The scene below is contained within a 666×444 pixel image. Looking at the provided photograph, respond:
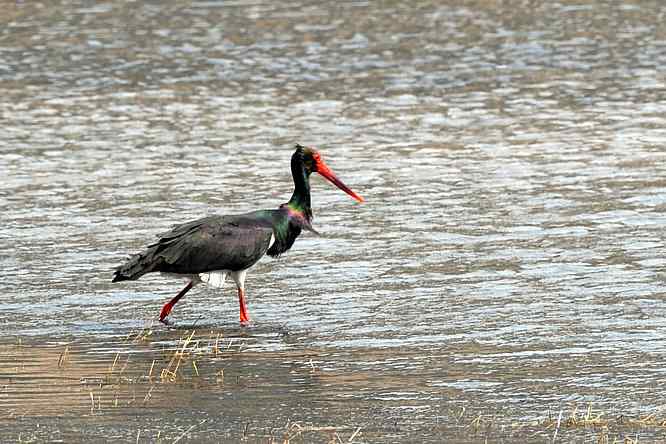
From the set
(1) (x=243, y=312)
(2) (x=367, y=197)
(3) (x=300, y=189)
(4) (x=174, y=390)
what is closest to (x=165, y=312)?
(1) (x=243, y=312)

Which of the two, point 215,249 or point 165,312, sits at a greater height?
point 215,249

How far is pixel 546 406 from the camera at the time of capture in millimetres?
7363

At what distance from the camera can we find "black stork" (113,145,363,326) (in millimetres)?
9664

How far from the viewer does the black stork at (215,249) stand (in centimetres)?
966

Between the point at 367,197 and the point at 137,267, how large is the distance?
416 centimetres

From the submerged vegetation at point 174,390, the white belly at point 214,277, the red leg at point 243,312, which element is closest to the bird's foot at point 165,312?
the submerged vegetation at point 174,390

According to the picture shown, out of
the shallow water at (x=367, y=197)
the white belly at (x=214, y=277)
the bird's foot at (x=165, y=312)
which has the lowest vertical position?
the shallow water at (x=367, y=197)

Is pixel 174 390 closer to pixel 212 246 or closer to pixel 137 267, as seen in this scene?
pixel 137 267

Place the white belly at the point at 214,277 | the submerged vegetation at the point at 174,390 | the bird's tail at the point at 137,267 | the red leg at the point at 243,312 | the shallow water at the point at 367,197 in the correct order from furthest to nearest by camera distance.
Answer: the white belly at the point at 214,277 → the red leg at the point at 243,312 → the bird's tail at the point at 137,267 → the shallow water at the point at 367,197 → the submerged vegetation at the point at 174,390

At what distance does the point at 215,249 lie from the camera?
386 inches

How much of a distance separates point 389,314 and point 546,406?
8.26ft

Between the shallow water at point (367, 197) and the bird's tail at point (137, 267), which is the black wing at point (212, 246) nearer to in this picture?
the bird's tail at point (137, 267)

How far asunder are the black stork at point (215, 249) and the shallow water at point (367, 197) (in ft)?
0.99

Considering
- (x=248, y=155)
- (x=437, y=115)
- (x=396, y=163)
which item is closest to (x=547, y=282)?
(x=396, y=163)
